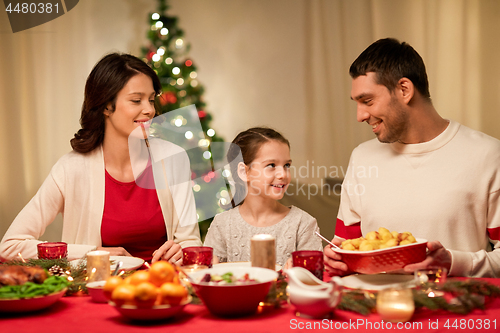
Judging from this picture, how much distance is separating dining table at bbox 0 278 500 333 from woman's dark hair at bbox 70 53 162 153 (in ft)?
4.56

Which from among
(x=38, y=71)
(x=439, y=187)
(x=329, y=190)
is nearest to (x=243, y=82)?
(x=329, y=190)

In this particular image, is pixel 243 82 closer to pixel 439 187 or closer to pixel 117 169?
pixel 117 169

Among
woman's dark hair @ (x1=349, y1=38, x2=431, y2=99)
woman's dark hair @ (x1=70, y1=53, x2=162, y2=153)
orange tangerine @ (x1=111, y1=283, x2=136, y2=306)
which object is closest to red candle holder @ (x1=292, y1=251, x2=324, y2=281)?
orange tangerine @ (x1=111, y1=283, x2=136, y2=306)

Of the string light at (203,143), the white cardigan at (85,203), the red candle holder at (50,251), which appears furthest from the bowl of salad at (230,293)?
the string light at (203,143)

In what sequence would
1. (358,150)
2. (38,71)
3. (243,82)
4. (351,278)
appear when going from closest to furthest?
(351,278) → (358,150) → (38,71) → (243,82)

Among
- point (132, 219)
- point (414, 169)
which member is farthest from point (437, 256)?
point (132, 219)

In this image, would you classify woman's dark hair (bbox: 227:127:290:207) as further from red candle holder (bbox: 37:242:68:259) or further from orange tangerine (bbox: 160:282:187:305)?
orange tangerine (bbox: 160:282:187:305)

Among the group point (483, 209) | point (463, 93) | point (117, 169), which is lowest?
point (483, 209)

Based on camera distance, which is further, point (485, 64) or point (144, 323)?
point (485, 64)

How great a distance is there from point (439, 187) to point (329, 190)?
93.9 inches

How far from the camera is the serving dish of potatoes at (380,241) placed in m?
1.29

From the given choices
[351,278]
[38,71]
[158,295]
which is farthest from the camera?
[38,71]

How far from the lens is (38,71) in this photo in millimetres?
4266

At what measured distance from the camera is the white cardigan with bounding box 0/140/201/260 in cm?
221
